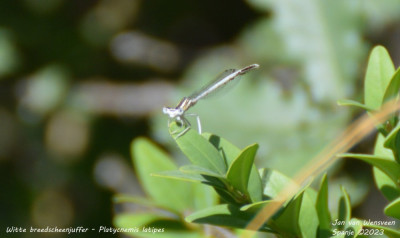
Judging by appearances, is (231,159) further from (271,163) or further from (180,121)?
(271,163)

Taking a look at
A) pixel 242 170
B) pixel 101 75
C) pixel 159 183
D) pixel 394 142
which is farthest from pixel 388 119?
pixel 101 75

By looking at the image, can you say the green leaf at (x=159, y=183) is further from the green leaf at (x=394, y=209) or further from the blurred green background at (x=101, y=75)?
the blurred green background at (x=101, y=75)

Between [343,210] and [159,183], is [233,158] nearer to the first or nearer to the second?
[343,210]

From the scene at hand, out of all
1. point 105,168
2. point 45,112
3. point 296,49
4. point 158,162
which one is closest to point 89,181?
point 105,168

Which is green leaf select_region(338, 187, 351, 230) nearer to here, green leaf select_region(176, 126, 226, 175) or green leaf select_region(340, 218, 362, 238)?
green leaf select_region(340, 218, 362, 238)

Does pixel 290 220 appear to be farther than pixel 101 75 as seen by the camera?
No

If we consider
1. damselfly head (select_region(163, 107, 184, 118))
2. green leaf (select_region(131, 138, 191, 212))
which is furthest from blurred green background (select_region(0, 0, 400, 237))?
damselfly head (select_region(163, 107, 184, 118))

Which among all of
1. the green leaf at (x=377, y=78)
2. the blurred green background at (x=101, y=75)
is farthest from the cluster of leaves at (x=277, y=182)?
the blurred green background at (x=101, y=75)

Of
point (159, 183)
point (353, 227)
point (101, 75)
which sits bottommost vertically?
point (353, 227)
